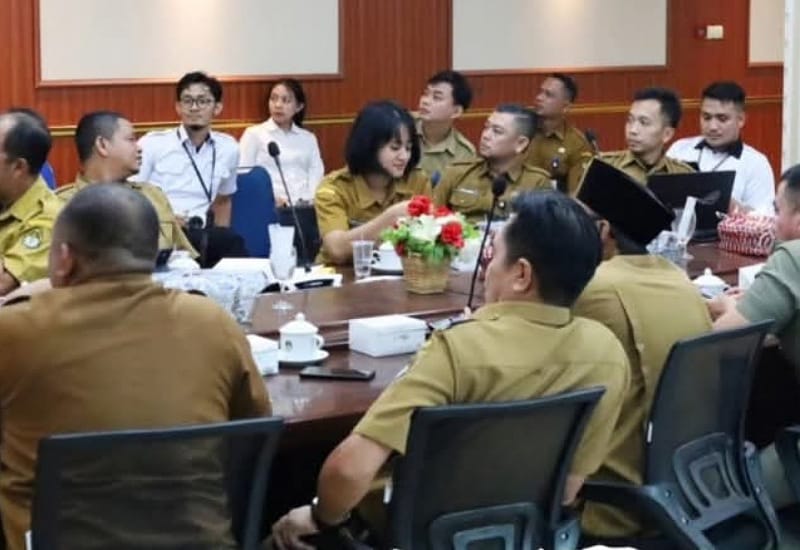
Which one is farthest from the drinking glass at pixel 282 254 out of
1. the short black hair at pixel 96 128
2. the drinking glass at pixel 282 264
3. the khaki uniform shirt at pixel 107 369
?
the khaki uniform shirt at pixel 107 369

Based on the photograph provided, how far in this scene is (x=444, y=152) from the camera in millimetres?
7059

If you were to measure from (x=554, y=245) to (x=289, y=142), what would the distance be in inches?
230

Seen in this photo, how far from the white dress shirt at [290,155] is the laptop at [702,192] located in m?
3.10

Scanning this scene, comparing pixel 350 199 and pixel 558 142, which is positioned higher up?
pixel 558 142

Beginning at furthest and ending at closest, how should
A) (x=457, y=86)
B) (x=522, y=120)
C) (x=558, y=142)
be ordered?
1. (x=558, y=142)
2. (x=457, y=86)
3. (x=522, y=120)

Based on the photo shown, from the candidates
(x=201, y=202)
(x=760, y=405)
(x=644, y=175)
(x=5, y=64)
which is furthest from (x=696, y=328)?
(x=5, y=64)

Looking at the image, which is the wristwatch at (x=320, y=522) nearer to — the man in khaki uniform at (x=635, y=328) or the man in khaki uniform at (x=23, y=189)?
the man in khaki uniform at (x=635, y=328)

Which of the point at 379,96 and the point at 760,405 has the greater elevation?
the point at 379,96

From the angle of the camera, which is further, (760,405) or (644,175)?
(644,175)

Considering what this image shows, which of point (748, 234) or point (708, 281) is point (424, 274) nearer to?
point (708, 281)

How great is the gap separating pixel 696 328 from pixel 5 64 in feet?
18.0

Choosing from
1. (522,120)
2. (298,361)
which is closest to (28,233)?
(298,361)

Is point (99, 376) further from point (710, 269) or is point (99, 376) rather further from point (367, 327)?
point (710, 269)

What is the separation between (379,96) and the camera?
9.10 meters
